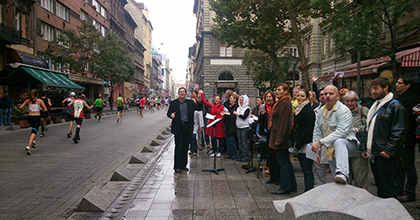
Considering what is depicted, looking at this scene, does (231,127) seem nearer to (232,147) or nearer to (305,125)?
(232,147)

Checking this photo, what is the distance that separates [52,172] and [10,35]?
2102 cm

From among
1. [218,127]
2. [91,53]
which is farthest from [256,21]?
[91,53]

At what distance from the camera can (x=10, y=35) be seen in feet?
76.7

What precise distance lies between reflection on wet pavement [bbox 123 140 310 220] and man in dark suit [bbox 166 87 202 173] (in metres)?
0.34

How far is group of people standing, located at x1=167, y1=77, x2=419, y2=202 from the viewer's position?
4320 millimetres

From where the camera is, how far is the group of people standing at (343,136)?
4.32 metres

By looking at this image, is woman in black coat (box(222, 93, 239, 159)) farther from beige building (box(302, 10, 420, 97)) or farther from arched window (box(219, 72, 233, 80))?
arched window (box(219, 72, 233, 80))

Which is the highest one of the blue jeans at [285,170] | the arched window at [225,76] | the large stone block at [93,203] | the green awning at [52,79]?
the arched window at [225,76]

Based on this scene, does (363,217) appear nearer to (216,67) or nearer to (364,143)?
(364,143)

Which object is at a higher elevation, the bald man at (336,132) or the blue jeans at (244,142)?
the bald man at (336,132)

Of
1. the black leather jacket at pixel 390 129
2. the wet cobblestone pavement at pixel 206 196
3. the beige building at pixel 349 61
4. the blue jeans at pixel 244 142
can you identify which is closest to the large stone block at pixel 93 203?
the wet cobblestone pavement at pixel 206 196

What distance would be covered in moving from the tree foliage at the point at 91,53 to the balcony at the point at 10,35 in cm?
510

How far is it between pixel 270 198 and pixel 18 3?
28.9 metres

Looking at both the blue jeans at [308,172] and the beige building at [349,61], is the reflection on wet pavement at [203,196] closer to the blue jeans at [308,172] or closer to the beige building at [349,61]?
the blue jeans at [308,172]
